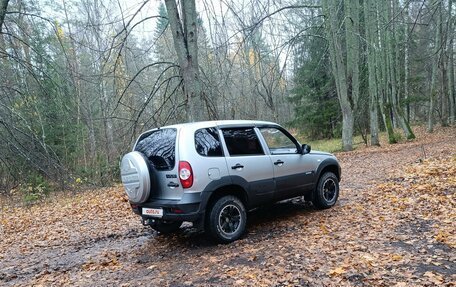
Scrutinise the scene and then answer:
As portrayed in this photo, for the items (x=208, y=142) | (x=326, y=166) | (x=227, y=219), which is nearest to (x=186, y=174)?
(x=208, y=142)

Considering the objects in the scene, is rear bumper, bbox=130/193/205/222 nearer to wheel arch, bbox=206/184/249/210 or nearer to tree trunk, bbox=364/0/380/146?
wheel arch, bbox=206/184/249/210

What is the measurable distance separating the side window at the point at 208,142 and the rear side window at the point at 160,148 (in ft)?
1.19

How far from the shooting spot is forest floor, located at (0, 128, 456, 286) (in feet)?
12.7

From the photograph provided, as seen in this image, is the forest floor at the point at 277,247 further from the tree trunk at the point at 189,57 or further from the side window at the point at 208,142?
the tree trunk at the point at 189,57

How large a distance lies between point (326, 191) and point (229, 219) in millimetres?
2548

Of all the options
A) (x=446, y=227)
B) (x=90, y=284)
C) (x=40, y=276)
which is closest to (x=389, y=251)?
(x=446, y=227)

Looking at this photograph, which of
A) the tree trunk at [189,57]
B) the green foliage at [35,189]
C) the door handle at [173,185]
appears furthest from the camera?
the green foliage at [35,189]

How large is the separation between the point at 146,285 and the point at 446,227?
4.37 metres

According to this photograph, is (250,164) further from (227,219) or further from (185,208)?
(185,208)

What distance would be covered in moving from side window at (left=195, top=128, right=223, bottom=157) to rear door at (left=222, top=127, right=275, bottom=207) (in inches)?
6.4

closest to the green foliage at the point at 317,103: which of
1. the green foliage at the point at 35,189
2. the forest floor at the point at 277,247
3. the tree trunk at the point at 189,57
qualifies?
the tree trunk at the point at 189,57

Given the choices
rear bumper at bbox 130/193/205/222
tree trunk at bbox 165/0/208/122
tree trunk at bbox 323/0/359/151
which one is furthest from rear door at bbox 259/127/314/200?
tree trunk at bbox 323/0/359/151

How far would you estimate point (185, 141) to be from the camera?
4.89 metres

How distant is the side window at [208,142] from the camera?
16.5 ft
